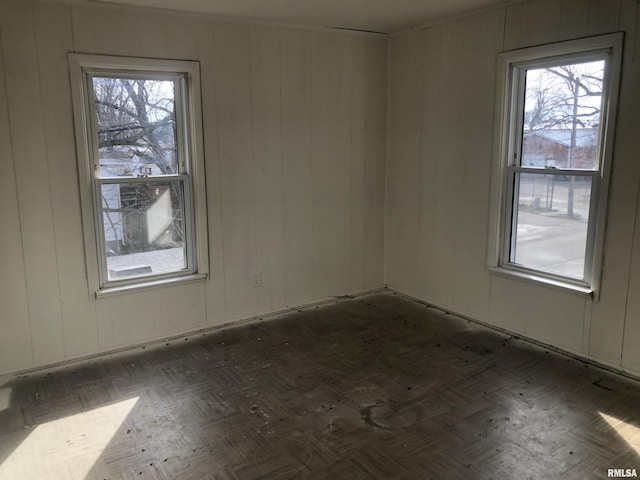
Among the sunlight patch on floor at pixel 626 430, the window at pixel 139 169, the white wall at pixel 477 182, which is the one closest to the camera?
the sunlight patch on floor at pixel 626 430

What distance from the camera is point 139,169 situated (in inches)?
145

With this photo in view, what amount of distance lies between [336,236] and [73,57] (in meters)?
2.51

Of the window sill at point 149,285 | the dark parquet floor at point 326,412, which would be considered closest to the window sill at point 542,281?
the dark parquet floor at point 326,412

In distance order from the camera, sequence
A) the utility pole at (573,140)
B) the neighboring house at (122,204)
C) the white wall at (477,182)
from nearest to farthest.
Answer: the white wall at (477,182), the utility pole at (573,140), the neighboring house at (122,204)

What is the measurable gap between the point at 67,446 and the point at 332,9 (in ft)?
10.5

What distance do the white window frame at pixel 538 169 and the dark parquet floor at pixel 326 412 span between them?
0.55m

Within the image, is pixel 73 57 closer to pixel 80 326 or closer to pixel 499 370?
pixel 80 326

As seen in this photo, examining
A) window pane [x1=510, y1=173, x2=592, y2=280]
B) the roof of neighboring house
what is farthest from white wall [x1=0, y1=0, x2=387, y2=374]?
the roof of neighboring house

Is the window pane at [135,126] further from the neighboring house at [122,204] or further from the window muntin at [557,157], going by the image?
the window muntin at [557,157]

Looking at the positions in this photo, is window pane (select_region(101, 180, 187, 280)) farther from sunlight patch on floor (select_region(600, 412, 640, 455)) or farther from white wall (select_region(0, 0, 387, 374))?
sunlight patch on floor (select_region(600, 412, 640, 455))

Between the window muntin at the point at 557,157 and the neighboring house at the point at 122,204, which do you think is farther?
the neighboring house at the point at 122,204

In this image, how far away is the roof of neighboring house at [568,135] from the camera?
328 cm

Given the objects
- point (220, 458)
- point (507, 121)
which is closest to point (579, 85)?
point (507, 121)

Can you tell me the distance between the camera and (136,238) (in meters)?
3.74
